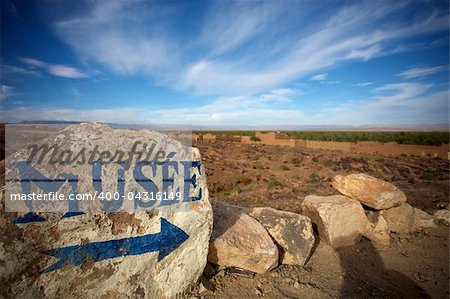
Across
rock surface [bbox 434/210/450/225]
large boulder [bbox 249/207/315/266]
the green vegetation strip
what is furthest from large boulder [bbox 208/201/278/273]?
the green vegetation strip

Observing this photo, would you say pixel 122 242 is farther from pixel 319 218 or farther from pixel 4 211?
pixel 319 218

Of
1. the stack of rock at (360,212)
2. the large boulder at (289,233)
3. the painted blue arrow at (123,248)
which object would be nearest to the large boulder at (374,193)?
the stack of rock at (360,212)

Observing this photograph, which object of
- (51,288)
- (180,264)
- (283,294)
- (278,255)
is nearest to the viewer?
(51,288)

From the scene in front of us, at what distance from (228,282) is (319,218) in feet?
7.80

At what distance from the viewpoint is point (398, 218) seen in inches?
226

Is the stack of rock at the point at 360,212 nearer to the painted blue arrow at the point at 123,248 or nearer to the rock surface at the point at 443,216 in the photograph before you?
the rock surface at the point at 443,216

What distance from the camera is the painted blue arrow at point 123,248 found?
8.04 feet

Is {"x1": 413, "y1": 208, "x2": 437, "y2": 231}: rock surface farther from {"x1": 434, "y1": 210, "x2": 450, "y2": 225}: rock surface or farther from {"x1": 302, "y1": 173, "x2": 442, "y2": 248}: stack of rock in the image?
{"x1": 434, "y1": 210, "x2": 450, "y2": 225}: rock surface

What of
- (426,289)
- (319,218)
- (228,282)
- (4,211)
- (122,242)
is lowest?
(426,289)

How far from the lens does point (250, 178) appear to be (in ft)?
43.1

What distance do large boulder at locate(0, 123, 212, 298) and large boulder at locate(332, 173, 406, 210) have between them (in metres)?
3.67

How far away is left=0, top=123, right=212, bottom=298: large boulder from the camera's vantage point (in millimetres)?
2357

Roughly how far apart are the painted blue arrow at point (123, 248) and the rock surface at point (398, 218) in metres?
4.79

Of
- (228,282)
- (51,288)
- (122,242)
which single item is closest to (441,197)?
(228,282)
